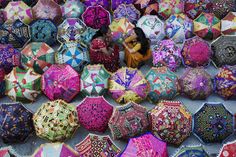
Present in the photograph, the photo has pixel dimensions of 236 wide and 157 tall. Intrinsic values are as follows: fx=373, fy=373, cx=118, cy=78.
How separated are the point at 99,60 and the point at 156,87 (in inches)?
41.9

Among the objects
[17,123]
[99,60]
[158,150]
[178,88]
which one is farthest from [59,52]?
[158,150]

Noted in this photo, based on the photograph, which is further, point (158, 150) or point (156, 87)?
point (156, 87)

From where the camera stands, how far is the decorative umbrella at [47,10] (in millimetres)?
6961

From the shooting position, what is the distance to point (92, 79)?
5.47 meters

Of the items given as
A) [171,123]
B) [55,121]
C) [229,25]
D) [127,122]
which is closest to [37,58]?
[55,121]

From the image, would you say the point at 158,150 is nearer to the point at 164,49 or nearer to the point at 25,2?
the point at 164,49

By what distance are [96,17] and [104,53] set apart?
122 centimetres

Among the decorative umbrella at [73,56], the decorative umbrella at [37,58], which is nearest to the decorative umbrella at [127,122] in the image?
the decorative umbrella at [73,56]

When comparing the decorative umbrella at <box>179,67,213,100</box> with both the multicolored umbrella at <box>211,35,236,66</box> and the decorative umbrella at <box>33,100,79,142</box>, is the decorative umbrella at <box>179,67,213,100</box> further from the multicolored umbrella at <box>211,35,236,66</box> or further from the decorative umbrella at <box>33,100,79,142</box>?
the decorative umbrella at <box>33,100,79,142</box>

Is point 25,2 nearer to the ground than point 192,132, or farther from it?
farther from it

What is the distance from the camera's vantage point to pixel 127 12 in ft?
22.8

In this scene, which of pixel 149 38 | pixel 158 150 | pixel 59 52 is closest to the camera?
pixel 158 150

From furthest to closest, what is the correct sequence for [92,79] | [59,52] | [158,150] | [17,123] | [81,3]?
[81,3] < [59,52] < [92,79] < [17,123] < [158,150]

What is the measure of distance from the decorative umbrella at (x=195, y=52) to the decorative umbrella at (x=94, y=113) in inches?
70.1
